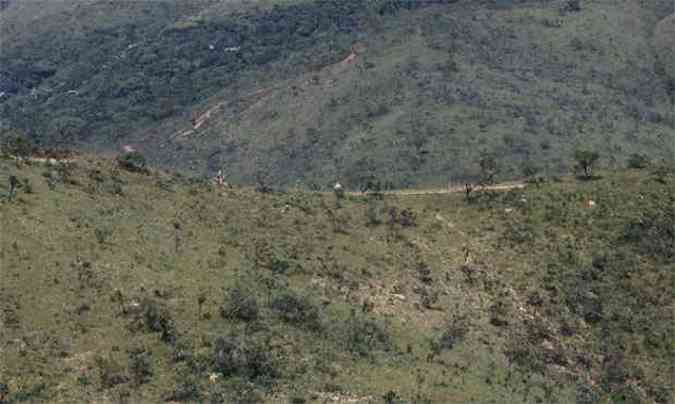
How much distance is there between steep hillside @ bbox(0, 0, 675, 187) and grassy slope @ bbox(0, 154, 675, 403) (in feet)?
93.3

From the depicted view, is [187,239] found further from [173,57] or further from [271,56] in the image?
[173,57]

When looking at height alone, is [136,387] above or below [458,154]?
above

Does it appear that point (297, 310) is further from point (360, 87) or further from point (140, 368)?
point (360, 87)

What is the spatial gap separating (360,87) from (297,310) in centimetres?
6983

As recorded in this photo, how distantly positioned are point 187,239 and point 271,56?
339 feet

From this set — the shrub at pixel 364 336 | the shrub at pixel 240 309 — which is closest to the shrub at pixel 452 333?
the shrub at pixel 364 336

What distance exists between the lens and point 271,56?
140000 mm

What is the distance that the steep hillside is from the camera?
86.4 m

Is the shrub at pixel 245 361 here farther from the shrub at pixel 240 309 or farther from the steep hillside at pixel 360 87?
the steep hillside at pixel 360 87

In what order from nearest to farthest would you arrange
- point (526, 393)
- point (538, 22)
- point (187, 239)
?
point (526, 393), point (187, 239), point (538, 22)

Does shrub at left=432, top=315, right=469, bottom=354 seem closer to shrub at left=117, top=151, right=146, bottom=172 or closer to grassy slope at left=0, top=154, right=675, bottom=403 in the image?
grassy slope at left=0, top=154, right=675, bottom=403

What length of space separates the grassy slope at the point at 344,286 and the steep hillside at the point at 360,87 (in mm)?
28442

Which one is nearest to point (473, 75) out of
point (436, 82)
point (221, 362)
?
point (436, 82)

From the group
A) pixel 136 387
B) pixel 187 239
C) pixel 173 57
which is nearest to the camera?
pixel 136 387
